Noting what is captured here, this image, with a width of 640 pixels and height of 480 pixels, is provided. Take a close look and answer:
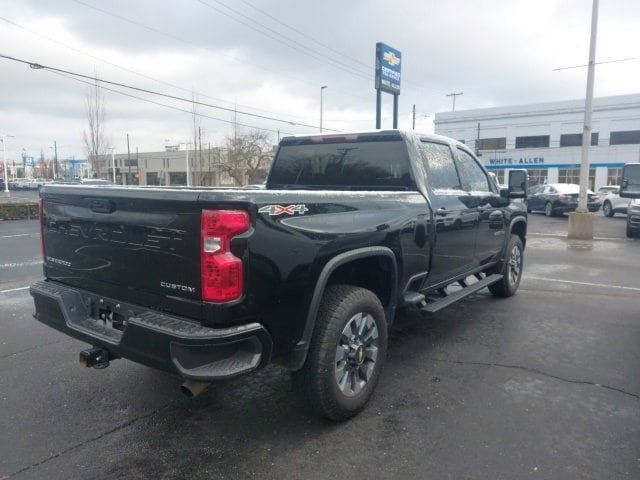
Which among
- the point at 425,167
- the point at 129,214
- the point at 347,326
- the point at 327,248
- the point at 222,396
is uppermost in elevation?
the point at 425,167

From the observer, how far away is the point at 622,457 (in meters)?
2.98

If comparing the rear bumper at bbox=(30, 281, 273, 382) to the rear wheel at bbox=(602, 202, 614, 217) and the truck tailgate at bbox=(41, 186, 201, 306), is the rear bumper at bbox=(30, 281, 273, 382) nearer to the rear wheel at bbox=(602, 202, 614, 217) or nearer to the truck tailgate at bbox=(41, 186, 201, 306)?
the truck tailgate at bbox=(41, 186, 201, 306)

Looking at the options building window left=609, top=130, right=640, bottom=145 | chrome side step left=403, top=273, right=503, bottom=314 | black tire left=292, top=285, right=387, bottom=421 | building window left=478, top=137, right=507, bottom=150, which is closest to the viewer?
black tire left=292, top=285, right=387, bottom=421

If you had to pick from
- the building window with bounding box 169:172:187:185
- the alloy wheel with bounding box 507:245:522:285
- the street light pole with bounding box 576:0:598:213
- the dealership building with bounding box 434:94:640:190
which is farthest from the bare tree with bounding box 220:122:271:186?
the alloy wheel with bounding box 507:245:522:285

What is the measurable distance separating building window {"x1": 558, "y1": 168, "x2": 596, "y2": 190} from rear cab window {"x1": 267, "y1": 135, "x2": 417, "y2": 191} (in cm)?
4683

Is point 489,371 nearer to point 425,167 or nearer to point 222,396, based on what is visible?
point 425,167

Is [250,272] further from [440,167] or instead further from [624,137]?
[624,137]

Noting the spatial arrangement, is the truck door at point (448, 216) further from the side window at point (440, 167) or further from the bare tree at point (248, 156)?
the bare tree at point (248, 156)

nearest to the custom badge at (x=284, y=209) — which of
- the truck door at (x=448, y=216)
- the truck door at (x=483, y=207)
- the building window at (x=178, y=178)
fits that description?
the truck door at (x=448, y=216)

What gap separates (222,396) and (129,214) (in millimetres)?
1659

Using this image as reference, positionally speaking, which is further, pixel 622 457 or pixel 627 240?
pixel 627 240

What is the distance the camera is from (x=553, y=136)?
47.9 metres

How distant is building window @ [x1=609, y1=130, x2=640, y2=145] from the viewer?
1720 inches

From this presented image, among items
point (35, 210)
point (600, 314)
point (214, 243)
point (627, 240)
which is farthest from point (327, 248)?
point (35, 210)
